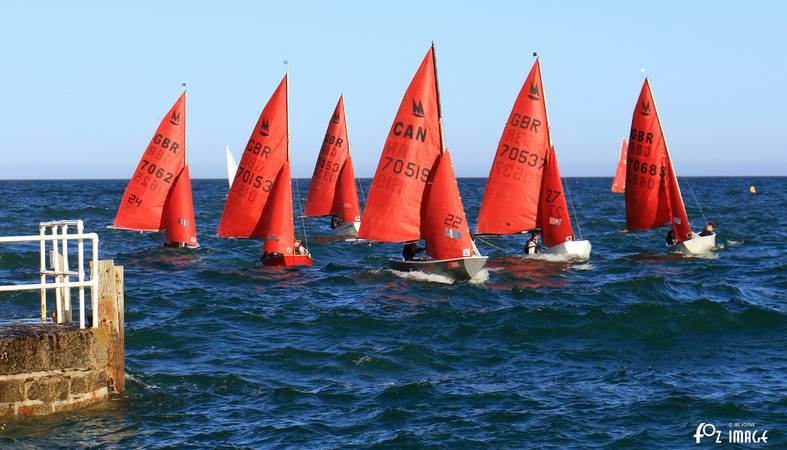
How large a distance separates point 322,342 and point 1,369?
347 inches

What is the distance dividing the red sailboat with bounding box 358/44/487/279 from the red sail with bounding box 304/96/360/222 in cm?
1721

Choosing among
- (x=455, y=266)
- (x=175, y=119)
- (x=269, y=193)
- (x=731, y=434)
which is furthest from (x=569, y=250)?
(x=731, y=434)

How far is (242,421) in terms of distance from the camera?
15.9 meters

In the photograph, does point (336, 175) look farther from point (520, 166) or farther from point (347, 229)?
point (520, 166)

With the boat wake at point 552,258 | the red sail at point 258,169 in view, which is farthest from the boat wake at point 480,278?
the red sail at point 258,169

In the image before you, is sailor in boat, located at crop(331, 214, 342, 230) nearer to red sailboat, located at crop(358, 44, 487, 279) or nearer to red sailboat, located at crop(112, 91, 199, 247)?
red sailboat, located at crop(112, 91, 199, 247)

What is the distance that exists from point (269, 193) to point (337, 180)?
13.5m

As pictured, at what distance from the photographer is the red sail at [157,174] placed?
131 feet

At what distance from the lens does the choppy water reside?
15453 millimetres

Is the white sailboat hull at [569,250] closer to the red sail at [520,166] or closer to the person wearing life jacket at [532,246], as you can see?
the person wearing life jacket at [532,246]

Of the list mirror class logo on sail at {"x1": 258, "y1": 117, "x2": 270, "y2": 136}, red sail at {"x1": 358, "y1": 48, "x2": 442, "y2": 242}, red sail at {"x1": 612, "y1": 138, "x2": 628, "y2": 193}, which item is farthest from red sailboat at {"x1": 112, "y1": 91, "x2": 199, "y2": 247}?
red sail at {"x1": 612, "y1": 138, "x2": 628, "y2": 193}

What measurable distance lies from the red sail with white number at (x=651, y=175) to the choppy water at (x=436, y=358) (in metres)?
4.25

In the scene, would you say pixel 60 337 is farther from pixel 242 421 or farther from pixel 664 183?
pixel 664 183

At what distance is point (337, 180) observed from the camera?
50469 millimetres
